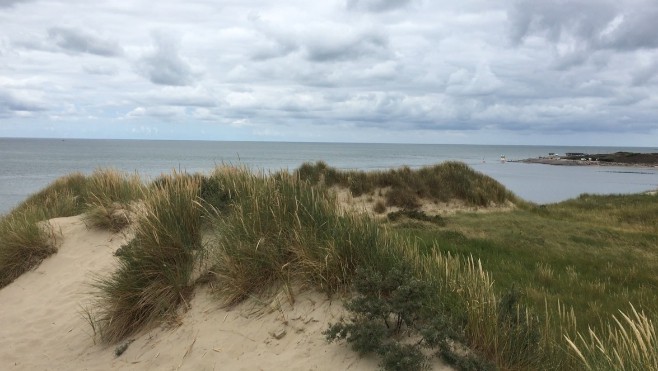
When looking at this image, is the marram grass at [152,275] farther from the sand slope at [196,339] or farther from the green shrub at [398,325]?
the green shrub at [398,325]

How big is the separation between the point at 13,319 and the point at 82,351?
2.34m

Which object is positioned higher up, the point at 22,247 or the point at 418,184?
the point at 418,184

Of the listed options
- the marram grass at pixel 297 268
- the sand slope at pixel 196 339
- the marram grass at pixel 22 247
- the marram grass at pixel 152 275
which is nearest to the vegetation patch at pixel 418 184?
the marram grass at pixel 22 247

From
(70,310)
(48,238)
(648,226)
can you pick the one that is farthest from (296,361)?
(648,226)

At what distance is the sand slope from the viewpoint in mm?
4852

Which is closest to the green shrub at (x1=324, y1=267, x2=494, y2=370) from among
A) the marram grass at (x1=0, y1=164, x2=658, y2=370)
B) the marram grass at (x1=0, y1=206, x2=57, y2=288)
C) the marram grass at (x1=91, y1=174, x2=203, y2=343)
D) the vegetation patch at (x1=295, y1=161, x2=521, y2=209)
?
the marram grass at (x1=0, y1=164, x2=658, y2=370)

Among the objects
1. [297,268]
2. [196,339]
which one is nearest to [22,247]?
[196,339]

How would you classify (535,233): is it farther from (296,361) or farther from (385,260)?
(296,361)

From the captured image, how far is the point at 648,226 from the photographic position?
53.8ft

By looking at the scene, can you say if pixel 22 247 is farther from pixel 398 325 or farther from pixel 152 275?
pixel 398 325

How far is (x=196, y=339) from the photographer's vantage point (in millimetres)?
5617

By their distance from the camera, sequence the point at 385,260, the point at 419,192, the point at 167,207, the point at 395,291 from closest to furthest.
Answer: the point at 395,291 < the point at 385,260 < the point at 167,207 < the point at 419,192

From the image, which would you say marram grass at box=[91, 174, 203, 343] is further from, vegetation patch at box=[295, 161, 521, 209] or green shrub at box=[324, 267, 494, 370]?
vegetation patch at box=[295, 161, 521, 209]

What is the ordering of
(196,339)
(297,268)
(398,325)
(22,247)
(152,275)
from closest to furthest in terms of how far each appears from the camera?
(398,325), (196,339), (297,268), (152,275), (22,247)
